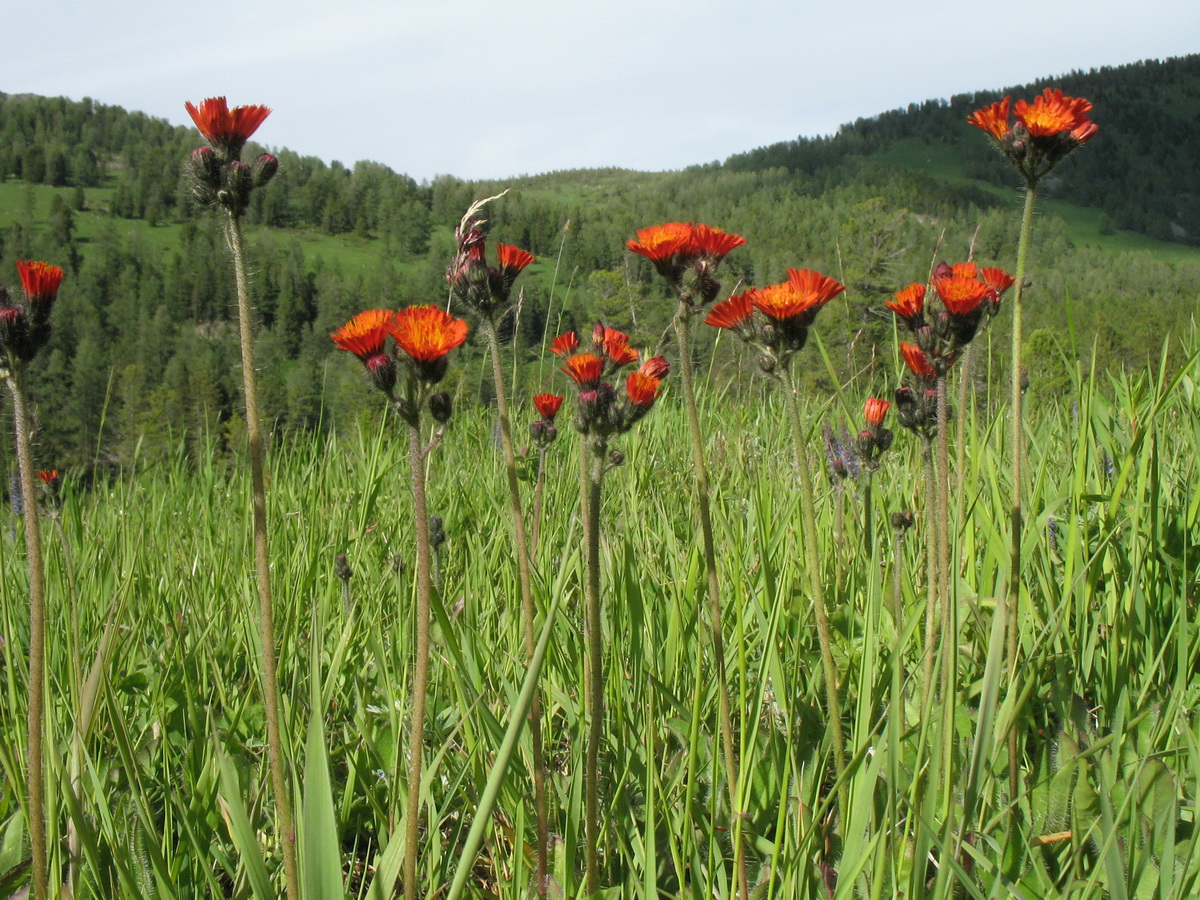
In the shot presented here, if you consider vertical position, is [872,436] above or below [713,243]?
below

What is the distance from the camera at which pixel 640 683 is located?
66.6 inches

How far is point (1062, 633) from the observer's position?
6.18 ft

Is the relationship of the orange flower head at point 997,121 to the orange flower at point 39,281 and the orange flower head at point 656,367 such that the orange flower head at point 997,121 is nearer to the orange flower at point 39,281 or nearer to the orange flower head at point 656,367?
the orange flower head at point 656,367

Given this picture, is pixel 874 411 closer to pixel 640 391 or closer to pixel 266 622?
pixel 640 391

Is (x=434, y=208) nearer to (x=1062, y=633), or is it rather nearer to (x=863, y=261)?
(x=863, y=261)

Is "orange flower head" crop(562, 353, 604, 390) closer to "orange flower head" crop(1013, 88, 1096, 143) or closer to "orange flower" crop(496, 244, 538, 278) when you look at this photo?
"orange flower" crop(496, 244, 538, 278)

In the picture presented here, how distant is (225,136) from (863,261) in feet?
134

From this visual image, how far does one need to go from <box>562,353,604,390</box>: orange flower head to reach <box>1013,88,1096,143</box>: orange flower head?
948 mm

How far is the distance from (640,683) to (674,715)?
0.42ft

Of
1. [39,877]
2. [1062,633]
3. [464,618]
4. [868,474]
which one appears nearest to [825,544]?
[868,474]

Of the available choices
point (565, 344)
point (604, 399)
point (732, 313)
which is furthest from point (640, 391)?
point (565, 344)

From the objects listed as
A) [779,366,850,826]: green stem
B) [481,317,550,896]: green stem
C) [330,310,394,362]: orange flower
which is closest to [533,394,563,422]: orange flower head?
[481,317,550,896]: green stem

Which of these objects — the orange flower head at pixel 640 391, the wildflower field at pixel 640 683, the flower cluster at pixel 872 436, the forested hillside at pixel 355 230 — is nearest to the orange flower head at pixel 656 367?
the wildflower field at pixel 640 683

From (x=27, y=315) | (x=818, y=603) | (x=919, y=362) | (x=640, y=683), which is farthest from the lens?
(x=919, y=362)
